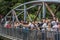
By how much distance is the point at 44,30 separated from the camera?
20.4 meters

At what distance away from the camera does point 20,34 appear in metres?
25.4

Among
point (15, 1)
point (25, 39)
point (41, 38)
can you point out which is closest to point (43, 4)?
point (25, 39)

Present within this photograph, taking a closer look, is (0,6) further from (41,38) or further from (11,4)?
(41,38)

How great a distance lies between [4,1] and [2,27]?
24.4 metres

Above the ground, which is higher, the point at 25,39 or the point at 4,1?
the point at 4,1

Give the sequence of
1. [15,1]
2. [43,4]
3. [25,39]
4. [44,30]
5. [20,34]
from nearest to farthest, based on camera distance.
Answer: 1. [44,30]
2. [25,39]
3. [20,34]
4. [43,4]
5. [15,1]

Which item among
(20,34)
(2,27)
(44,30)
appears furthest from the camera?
(2,27)

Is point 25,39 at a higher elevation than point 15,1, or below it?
below

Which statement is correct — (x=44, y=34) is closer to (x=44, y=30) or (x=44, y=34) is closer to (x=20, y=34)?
(x=44, y=30)

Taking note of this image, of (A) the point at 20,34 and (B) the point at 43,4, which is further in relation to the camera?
(B) the point at 43,4

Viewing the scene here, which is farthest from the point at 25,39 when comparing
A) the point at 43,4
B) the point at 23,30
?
the point at 43,4

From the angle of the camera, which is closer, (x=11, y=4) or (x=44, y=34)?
(x=44, y=34)

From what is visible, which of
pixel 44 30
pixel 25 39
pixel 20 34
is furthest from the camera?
pixel 20 34

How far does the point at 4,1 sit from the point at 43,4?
27950mm
